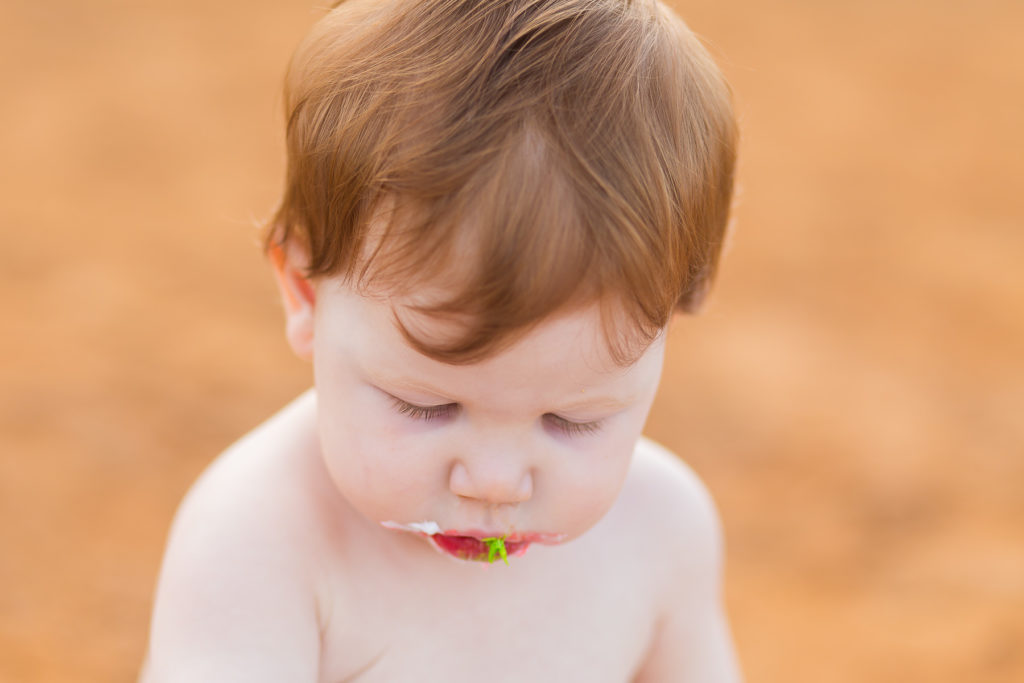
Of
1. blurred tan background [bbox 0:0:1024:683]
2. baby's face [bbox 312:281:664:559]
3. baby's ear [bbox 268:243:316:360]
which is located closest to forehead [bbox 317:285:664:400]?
baby's face [bbox 312:281:664:559]

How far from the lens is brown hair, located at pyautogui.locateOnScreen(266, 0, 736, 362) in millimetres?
944

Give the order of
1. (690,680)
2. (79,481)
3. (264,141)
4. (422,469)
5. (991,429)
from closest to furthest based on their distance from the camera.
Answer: (422,469) → (690,680) → (79,481) → (991,429) → (264,141)

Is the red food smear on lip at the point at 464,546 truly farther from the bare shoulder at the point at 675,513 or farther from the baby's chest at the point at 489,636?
the bare shoulder at the point at 675,513

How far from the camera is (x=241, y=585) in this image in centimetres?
114

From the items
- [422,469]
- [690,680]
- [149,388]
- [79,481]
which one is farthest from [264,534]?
[149,388]

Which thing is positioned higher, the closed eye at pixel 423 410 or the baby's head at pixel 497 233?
the baby's head at pixel 497 233

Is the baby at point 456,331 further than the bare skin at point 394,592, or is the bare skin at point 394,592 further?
the bare skin at point 394,592

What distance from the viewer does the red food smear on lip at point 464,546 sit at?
114 cm

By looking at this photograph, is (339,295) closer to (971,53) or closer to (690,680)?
(690,680)

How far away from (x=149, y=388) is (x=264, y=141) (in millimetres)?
1604

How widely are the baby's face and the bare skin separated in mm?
116

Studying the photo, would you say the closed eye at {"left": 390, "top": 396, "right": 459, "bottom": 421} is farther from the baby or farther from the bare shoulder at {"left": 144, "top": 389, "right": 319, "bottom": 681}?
the bare shoulder at {"left": 144, "top": 389, "right": 319, "bottom": 681}

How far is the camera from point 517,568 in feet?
4.20

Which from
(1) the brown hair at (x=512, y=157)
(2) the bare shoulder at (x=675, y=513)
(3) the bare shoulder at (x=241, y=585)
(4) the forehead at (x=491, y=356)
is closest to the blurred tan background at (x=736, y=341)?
(1) the brown hair at (x=512, y=157)
